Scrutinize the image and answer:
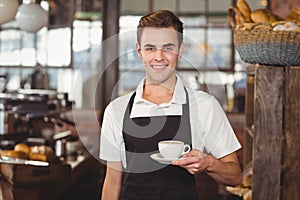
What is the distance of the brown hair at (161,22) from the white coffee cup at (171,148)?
24cm

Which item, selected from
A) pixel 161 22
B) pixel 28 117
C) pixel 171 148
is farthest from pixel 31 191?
pixel 161 22

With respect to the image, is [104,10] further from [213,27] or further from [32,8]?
[32,8]

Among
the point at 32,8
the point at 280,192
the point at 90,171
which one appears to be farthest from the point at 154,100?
the point at 90,171

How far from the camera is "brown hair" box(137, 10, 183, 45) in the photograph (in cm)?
116

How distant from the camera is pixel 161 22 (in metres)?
1.16

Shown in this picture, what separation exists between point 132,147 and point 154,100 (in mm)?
129

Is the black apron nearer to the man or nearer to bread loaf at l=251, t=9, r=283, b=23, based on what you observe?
the man

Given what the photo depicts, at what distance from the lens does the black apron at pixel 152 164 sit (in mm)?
1204

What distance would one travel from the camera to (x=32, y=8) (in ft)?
7.99

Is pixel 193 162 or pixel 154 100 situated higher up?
pixel 154 100

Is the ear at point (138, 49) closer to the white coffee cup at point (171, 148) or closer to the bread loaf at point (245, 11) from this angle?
the white coffee cup at point (171, 148)

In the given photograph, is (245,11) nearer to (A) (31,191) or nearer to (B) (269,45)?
(B) (269,45)

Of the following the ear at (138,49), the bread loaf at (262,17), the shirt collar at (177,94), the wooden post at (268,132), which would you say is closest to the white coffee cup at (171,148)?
the shirt collar at (177,94)

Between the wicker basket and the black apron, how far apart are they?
22.9 inches
